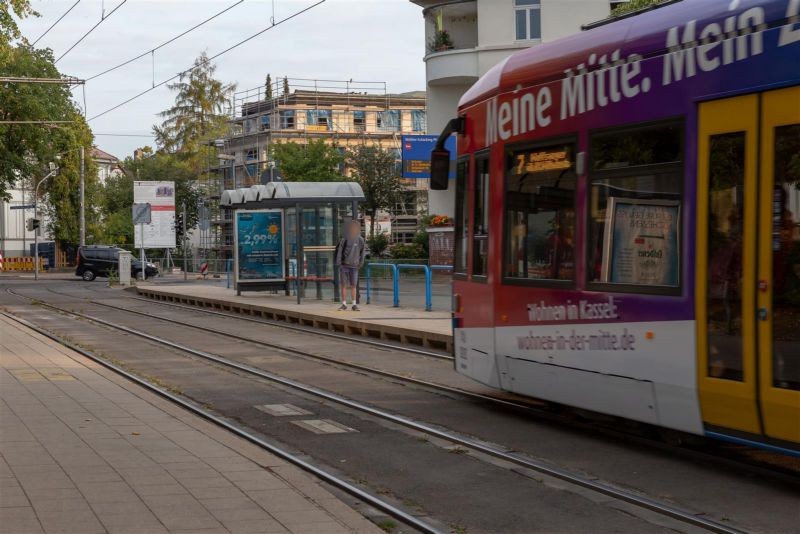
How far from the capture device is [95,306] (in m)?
31.8

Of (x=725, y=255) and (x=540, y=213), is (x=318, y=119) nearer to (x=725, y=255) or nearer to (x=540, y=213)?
(x=540, y=213)

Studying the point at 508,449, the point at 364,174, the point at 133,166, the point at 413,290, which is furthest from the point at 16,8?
the point at 133,166

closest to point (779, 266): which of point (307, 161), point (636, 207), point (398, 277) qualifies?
point (636, 207)

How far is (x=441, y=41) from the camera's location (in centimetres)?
4441

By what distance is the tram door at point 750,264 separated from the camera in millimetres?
6520

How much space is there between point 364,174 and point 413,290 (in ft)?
153

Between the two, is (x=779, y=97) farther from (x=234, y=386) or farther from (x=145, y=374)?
(x=145, y=374)

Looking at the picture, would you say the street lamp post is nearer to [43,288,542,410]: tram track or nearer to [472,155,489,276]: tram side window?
[43,288,542,410]: tram track

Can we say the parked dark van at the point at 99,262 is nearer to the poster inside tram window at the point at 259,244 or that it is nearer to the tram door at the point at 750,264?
the poster inside tram window at the point at 259,244

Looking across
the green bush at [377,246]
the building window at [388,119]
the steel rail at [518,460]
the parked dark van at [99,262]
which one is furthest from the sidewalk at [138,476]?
the building window at [388,119]

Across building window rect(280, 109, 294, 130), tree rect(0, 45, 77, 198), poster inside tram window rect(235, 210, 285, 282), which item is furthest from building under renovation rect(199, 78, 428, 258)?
poster inside tram window rect(235, 210, 285, 282)

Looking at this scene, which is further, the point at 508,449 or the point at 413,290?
the point at 413,290

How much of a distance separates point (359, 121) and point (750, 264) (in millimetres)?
83159

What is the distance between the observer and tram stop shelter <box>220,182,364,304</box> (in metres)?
25.8
